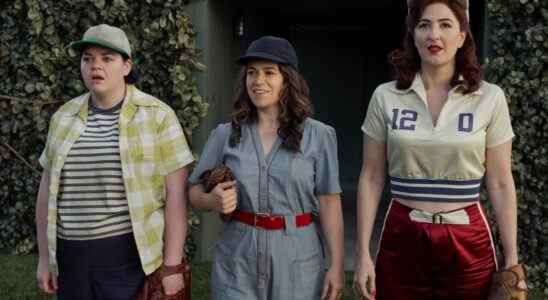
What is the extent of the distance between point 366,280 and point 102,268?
100 cm

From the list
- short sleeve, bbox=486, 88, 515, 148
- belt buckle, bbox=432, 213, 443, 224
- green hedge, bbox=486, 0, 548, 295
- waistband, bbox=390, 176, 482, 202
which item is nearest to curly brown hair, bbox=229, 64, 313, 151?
waistband, bbox=390, 176, 482, 202

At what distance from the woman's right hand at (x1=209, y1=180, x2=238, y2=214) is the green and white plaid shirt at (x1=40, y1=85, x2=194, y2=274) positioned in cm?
23

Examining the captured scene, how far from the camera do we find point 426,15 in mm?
2336

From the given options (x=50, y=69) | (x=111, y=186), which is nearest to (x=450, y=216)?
(x=111, y=186)

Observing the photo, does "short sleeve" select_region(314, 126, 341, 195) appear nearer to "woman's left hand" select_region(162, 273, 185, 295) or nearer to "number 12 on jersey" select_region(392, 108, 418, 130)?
"number 12 on jersey" select_region(392, 108, 418, 130)

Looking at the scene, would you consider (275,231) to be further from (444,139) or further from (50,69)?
(50,69)

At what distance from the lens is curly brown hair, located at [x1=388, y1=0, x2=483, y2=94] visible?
7.68 feet

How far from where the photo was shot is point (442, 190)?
2.35 m

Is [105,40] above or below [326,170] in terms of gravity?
above

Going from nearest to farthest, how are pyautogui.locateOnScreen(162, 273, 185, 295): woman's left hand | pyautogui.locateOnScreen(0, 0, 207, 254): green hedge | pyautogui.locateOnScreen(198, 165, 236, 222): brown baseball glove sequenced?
1. pyautogui.locateOnScreen(198, 165, 236, 222): brown baseball glove
2. pyautogui.locateOnScreen(162, 273, 185, 295): woman's left hand
3. pyautogui.locateOnScreen(0, 0, 207, 254): green hedge

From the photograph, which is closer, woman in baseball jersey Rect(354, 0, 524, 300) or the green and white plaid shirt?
woman in baseball jersey Rect(354, 0, 524, 300)

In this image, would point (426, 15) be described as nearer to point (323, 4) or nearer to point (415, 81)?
point (415, 81)

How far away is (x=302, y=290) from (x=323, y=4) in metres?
5.77

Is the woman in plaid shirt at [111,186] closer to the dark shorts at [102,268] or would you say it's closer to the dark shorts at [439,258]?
the dark shorts at [102,268]
